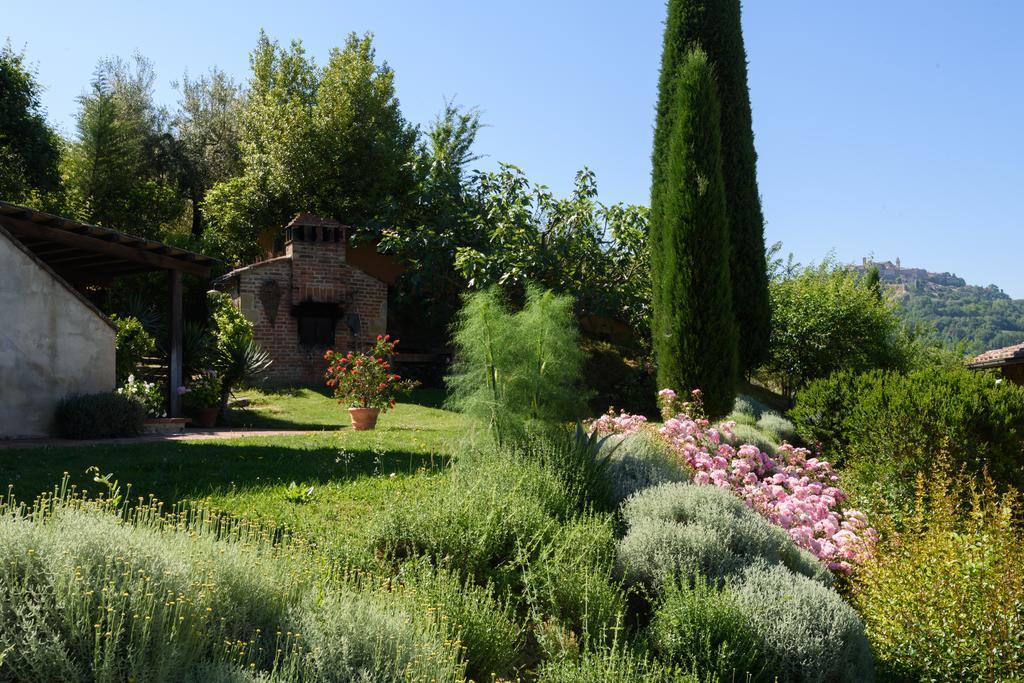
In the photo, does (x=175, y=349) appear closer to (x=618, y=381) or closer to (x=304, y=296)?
(x=304, y=296)

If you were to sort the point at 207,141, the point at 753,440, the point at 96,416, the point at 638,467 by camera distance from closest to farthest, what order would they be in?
the point at 638,467, the point at 753,440, the point at 96,416, the point at 207,141

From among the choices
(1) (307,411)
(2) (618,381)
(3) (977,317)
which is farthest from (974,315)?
(1) (307,411)

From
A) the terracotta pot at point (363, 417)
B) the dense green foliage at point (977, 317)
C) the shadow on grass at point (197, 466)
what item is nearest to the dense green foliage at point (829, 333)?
the terracotta pot at point (363, 417)

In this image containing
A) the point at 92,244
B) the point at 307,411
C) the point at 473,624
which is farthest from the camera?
the point at 307,411

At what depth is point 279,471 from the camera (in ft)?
26.6

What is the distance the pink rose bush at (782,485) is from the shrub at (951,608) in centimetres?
87

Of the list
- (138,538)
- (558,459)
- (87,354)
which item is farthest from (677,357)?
(138,538)

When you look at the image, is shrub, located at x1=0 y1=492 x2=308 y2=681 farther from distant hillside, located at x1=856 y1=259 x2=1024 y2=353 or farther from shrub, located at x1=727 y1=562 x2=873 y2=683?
distant hillside, located at x1=856 y1=259 x2=1024 y2=353

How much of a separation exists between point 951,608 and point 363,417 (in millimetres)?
9366

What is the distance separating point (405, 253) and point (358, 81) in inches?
301

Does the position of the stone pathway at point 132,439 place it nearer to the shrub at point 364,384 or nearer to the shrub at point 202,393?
the shrub at point 202,393

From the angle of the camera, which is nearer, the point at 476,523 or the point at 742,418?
the point at 476,523

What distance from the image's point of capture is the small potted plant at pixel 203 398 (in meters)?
13.8

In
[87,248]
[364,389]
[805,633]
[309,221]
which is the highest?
[309,221]
